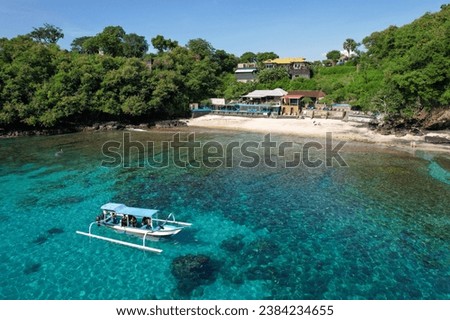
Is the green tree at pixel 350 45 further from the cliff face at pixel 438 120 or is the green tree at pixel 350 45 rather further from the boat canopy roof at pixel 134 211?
the boat canopy roof at pixel 134 211

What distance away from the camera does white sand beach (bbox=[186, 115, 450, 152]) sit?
161 ft

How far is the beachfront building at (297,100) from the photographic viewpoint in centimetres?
7594

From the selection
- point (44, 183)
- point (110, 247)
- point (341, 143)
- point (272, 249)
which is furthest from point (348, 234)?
point (341, 143)

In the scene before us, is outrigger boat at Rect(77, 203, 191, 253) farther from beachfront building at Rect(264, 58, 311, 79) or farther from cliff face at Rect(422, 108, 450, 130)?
beachfront building at Rect(264, 58, 311, 79)

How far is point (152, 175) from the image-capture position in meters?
33.8

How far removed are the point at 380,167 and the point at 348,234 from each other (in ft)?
63.3

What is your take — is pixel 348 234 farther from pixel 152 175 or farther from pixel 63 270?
pixel 152 175

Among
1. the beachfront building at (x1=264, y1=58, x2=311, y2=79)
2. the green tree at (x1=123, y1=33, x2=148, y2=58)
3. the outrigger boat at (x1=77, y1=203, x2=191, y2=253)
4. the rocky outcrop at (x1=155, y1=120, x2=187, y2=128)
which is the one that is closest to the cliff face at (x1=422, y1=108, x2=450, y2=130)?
the beachfront building at (x1=264, y1=58, x2=311, y2=79)

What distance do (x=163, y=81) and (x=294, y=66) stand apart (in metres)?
49.2

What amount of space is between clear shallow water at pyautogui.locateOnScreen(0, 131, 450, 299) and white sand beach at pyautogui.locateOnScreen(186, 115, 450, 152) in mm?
13092

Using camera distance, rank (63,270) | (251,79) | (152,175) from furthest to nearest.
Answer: (251,79), (152,175), (63,270)

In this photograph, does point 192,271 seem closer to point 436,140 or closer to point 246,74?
point 436,140

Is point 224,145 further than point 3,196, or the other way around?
point 224,145

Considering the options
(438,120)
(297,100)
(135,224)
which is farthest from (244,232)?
(297,100)
